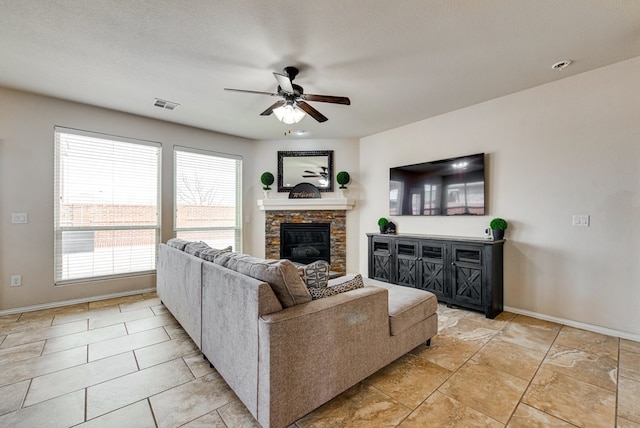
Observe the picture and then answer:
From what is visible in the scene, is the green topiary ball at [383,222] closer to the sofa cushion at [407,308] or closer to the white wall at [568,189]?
the white wall at [568,189]

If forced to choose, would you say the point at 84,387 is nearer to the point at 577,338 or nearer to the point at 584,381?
the point at 584,381

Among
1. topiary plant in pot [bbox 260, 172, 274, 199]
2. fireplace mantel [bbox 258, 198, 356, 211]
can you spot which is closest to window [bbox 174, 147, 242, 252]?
topiary plant in pot [bbox 260, 172, 274, 199]

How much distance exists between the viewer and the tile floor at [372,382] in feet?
5.38

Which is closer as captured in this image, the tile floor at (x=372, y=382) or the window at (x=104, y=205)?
the tile floor at (x=372, y=382)

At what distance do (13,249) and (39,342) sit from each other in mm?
1565

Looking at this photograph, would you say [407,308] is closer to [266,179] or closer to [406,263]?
[406,263]

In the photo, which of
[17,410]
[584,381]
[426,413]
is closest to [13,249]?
[17,410]

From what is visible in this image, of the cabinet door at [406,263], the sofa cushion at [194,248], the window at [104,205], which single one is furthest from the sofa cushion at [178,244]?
the cabinet door at [406,263]

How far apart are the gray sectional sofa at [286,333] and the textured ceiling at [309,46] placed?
72.6 inches

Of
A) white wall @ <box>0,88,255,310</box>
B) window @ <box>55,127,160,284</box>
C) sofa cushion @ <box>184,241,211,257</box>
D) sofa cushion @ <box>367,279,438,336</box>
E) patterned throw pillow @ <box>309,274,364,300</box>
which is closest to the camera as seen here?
patterned throw pillow @ <box>309,274,364,300</box>

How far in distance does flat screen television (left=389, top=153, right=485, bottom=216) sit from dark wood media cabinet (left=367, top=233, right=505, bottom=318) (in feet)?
1.76

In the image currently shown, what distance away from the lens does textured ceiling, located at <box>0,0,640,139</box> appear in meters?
2.01

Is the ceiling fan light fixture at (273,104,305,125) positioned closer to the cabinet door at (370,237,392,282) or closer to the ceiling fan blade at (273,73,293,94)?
the ceiling fan blade at (273,73,293,94)

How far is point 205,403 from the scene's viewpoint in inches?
69.5
